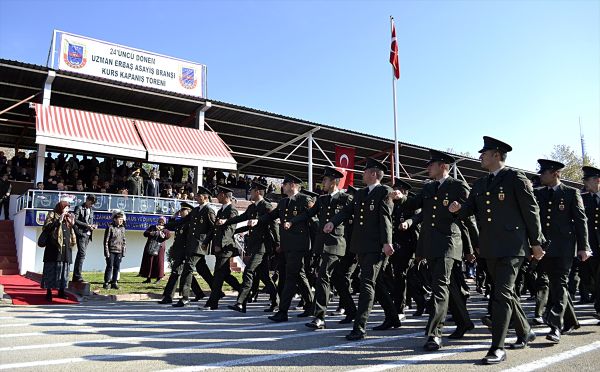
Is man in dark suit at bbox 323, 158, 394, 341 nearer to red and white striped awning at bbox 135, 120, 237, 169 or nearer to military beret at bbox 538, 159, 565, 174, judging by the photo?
military beret at bbox 538, 159, 565, 174

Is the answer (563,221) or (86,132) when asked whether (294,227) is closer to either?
(563,221)

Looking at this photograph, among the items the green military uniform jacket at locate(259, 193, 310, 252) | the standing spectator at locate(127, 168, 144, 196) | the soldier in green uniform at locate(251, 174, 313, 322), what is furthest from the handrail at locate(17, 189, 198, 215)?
the soldier in green uniform at locate(251, 174, 313, 322)

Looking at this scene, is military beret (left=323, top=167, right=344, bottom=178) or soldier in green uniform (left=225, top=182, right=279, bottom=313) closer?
military beret (left=323, top=167, right=344, bottom=178)

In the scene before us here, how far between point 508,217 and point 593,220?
142 inches

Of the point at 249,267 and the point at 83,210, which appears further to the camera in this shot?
the point at 83,210

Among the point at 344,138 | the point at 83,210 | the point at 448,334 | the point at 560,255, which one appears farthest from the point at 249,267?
the point at 344,138

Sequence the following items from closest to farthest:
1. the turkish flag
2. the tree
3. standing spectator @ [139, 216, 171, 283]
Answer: standing spectator @ [139, 216, 171, 283] → the turkish flag → the tree

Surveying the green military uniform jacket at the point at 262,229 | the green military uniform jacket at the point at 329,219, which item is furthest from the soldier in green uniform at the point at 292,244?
the green military uniform jacket at the point at 262,229

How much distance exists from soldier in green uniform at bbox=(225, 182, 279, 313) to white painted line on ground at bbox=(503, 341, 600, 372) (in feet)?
16.9

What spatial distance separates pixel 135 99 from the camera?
20438mm

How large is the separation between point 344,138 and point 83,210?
16.3 m

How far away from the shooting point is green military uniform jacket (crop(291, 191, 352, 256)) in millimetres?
7129

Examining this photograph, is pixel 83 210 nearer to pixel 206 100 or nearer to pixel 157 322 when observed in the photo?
pixel 157 322

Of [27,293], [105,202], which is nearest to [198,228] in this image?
[27,293]
